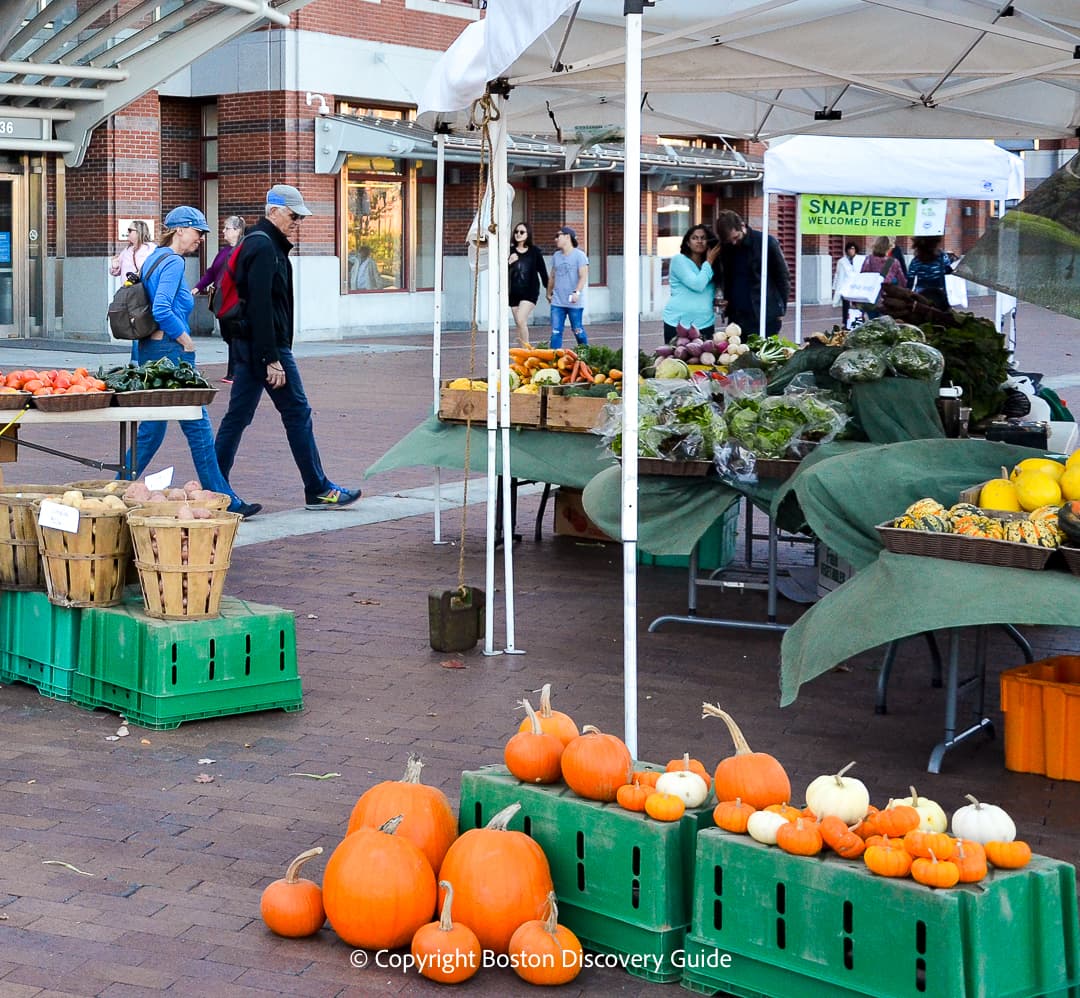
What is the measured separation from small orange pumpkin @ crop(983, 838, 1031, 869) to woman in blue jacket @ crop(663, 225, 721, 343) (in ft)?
36.0

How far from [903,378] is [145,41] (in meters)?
19.2

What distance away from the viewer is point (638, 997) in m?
3.87

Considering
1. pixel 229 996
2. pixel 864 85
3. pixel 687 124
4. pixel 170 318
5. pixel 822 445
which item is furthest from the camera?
pixel 687 124

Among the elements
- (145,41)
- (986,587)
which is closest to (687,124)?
(986,587)

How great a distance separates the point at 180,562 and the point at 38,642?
3.27ft

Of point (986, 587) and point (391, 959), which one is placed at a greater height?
point (986, 587)

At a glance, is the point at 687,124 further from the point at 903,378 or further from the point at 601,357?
the point at 903,378

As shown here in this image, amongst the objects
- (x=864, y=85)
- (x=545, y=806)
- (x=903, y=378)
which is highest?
(x=864, y=85)

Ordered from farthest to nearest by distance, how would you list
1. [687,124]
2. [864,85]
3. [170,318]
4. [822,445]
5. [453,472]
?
[453,472], [687,124], [170,318], [864,85], [822,445]

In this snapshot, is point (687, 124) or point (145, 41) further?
point (145, 41)

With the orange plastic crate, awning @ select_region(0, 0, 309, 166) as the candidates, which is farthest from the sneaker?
awning @ select_region(0, 0, 309, 166)

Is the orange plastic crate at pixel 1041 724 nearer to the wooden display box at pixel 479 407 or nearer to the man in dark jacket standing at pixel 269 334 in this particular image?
the wooden display box at pixel 479 407

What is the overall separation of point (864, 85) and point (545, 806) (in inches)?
230

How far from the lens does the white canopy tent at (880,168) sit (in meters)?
14.5
